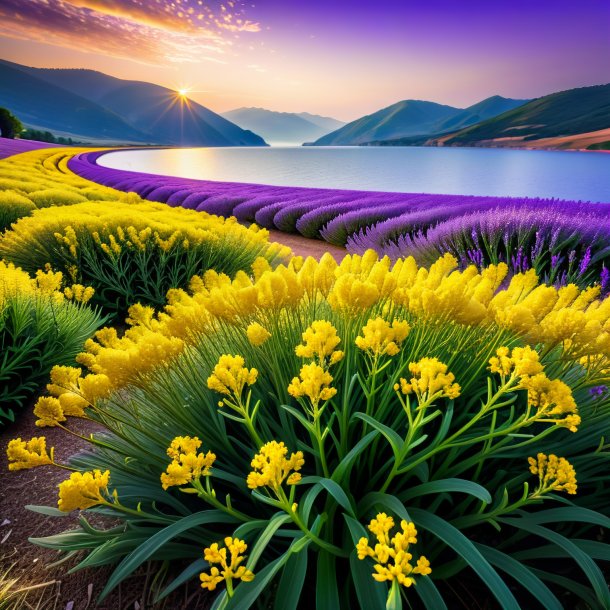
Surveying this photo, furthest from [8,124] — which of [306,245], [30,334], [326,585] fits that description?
[326,585]

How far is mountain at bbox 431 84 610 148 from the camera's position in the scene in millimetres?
74688

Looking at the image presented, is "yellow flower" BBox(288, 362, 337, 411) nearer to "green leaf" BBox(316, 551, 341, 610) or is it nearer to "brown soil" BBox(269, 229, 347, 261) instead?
"green leaf" BBox(316, 551, 341, 610)

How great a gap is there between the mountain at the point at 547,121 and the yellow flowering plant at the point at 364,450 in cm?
8190

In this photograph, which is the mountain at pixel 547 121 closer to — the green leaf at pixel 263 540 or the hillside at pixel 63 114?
the green leaf at pixel 263 540

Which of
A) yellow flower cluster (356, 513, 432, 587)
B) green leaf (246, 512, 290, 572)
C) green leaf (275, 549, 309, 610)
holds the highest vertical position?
yellow flower cluster (356, 513, 432, 587)

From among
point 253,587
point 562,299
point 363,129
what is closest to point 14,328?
point 253,587

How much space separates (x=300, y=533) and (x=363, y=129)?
18010 centimetres

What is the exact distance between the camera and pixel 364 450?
1.19 meters

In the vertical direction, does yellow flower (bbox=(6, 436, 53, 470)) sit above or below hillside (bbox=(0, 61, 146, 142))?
below

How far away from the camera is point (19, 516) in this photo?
1.56 metres

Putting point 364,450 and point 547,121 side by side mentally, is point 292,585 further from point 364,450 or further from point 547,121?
point 547,121

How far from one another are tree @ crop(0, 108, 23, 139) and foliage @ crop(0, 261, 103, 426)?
55341 mm

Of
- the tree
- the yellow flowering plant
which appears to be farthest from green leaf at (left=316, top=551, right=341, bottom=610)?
the tree

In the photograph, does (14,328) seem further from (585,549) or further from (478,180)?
(478,180)
